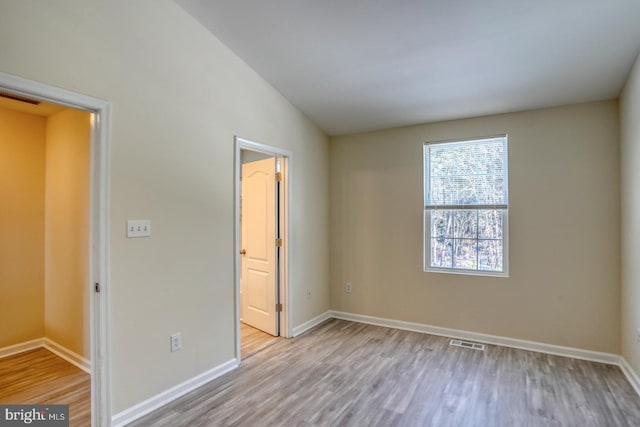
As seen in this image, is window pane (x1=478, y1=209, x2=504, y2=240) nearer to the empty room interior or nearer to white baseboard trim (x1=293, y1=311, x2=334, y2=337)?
the empty room interior

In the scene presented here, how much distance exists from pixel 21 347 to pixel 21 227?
1230 millimetres

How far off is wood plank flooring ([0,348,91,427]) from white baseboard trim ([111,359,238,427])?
0.78 ft

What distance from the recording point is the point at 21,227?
349 centimetres

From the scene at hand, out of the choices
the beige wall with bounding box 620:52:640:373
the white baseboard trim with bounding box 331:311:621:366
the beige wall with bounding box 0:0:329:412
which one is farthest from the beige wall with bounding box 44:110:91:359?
the beige wall with bounding box 620:52:640:373

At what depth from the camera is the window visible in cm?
361

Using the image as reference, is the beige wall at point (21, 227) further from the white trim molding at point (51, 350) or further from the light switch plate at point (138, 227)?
the light switch plate at point (138, 227)

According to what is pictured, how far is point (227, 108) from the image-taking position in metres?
3.04

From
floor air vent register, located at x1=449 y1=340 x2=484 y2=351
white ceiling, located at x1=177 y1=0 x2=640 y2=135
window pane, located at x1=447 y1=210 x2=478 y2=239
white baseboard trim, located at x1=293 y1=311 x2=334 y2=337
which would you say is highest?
white ceiling, located at x1=177 y1=0 x2=640 y2=135

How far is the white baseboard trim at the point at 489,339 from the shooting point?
3166 mm

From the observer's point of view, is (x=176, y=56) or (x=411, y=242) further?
(x=411, y=242)

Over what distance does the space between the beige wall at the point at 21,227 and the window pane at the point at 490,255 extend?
15.6ft

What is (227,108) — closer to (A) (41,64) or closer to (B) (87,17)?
(B) (87,17)

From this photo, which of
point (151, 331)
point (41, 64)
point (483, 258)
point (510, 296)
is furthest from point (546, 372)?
point (41, 64)

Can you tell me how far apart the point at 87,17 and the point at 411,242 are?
3.56 meters
